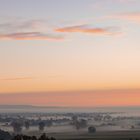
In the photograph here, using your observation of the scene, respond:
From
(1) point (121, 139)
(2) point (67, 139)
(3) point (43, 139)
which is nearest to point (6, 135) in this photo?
(2) point (67, 139)

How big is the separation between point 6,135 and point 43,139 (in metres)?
76.1

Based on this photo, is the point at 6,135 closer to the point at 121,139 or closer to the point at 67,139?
the point at 67,139

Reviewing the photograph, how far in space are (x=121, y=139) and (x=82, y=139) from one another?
12084 millimetres

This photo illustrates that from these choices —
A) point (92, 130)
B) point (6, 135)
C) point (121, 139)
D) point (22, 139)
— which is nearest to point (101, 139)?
point (121, 139)

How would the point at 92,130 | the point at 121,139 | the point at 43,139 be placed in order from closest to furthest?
the point at 43,139
the point at 121,139
the point at 92,130

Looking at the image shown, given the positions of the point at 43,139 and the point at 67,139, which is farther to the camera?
the point at 67,139

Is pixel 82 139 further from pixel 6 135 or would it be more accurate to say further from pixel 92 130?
pixel 92 130

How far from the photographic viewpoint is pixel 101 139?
140 metres

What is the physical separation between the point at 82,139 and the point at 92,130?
5329 centimetres

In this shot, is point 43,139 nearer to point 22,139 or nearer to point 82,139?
point 22,139

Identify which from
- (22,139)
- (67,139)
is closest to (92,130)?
(67,139)

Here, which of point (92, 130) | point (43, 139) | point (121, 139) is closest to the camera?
→ point (43, 139)

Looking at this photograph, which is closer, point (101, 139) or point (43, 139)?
point (43, 139)

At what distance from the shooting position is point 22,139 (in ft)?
219
